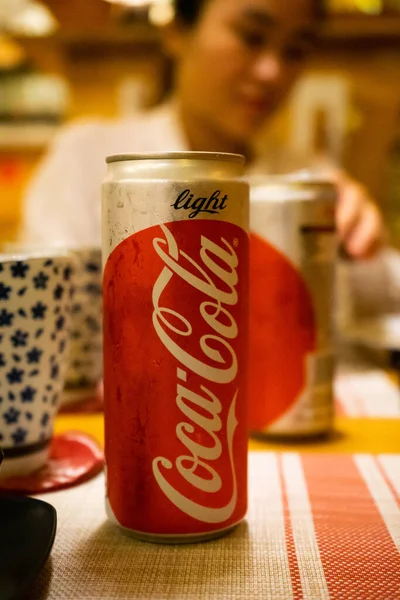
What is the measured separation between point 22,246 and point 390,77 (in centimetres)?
194

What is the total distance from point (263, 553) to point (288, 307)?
0.24 m

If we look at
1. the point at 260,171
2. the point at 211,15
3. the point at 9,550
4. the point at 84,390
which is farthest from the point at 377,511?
the point at 260,171

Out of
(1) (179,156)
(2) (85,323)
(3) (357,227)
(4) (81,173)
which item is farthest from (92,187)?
(1) (179,156)

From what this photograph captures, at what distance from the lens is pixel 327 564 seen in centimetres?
38

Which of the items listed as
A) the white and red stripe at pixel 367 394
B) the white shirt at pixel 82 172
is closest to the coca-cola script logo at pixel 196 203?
the white and red stripe at pixel 367 394

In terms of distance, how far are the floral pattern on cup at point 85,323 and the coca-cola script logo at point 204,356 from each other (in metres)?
0.33

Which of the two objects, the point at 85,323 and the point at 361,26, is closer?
the point at 85,323

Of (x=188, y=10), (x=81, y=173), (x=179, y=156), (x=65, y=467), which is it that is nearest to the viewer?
(x=179, y=156)

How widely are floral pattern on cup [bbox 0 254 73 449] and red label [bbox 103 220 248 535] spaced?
0.29 feet

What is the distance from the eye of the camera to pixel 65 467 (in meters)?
0.53

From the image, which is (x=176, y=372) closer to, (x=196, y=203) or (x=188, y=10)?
(x=196, y=203)

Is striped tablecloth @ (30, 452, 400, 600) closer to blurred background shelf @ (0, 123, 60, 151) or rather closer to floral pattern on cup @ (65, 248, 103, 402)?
floral pattern on cup @ (65, 248, 103, 402)

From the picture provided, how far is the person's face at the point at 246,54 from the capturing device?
144 cm

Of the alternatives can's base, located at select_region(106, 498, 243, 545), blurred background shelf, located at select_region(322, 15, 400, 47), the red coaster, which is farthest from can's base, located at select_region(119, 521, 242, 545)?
blurred background shelf, located at select_region(322, 15, 400, 47)
